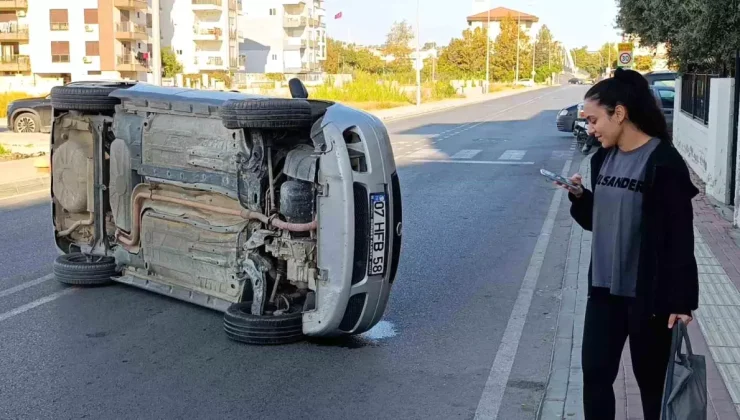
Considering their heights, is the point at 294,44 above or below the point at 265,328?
above

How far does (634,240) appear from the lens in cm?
400

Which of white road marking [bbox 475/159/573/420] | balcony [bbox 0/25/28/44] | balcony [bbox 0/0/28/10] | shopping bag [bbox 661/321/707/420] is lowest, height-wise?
white road marking [bbox 475/159/573/420]

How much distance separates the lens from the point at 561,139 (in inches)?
1088

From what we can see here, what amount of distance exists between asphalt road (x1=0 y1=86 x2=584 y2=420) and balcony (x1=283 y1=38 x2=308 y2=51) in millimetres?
112108

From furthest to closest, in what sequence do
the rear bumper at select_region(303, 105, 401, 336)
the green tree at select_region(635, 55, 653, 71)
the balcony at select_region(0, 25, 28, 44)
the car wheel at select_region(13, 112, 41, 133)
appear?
the balcony at select_region(0, 25, 28, 44)
the green tree at select_region(635, 55, 653, 71)
the car wheel at select_region(13, 112, 41, 133)
the rear bumper at select_region(303, 105, 401, 336)

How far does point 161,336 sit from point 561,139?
22279mm

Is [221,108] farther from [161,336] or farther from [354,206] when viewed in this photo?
[161,336]

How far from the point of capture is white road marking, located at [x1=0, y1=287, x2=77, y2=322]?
734 cm

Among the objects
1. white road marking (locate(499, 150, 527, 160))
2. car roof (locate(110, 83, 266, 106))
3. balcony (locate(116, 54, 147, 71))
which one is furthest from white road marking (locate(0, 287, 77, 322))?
balcony (locate(116, 54, 147, 71))

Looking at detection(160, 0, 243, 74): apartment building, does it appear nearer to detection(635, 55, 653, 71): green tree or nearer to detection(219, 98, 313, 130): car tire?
detection(635, 55, 653, 71): green tree

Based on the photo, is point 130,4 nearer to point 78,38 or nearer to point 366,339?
point 78,38

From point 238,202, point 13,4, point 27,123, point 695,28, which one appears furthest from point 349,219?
point 13,4

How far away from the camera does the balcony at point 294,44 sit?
12088 centimetres

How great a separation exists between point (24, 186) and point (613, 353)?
13635mm
